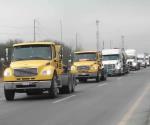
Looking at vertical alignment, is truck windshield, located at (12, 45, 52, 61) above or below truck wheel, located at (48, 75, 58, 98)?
above

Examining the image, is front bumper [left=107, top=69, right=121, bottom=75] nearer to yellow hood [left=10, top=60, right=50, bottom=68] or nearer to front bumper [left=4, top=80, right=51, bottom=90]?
yellow hood [left=10, top=60, right=50, bottom=68]

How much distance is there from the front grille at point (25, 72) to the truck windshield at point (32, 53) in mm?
1101

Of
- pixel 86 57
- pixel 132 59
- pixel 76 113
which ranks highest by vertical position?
pixel 86 57

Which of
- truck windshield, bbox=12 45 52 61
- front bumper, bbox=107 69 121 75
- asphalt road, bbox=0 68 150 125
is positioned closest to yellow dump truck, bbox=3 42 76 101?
truck windshield, bbox=12 45 52 61

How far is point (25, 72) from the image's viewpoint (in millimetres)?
21891

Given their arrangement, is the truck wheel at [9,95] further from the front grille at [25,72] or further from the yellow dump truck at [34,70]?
the front grille at [25,72]

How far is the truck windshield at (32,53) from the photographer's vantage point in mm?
22906

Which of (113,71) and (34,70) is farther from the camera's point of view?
(113,71)

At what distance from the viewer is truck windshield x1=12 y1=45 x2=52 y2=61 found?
22906mm

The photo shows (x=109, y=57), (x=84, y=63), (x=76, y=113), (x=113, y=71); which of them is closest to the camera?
(x=76, y=113)

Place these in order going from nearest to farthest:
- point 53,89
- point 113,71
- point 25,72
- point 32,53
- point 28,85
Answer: point 28,85, point 25,72, point 53,89, point 32,53, point 113,71

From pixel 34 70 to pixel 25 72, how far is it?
15.4 inches

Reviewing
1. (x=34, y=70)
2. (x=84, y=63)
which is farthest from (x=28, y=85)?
(x=84, y=63)

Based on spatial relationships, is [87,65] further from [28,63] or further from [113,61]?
[28,63]
